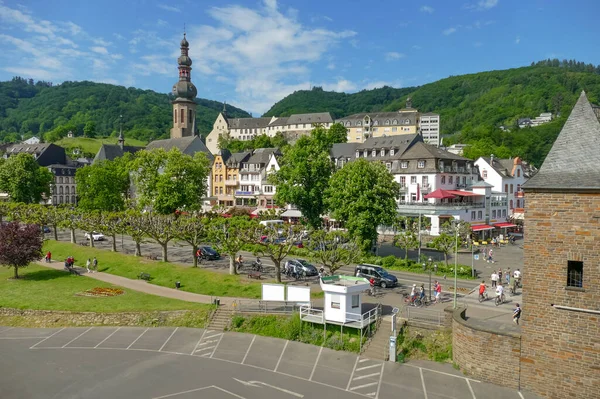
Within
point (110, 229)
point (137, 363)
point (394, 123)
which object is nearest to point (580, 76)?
point (394, 123)

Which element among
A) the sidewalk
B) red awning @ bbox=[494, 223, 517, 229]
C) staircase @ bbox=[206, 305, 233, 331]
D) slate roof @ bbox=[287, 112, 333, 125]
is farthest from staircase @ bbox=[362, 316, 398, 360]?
slate roof @ bbox=[287, 112, 333, 125]

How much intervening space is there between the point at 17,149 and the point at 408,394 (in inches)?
5046

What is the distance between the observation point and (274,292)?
31.1 m

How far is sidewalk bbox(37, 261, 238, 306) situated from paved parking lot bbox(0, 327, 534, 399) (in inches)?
189

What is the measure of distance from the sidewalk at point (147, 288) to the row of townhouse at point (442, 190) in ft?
105

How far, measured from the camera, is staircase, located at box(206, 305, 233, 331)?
30828 mm

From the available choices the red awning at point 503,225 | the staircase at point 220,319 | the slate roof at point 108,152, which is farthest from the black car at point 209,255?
the slate roof at point 108,152

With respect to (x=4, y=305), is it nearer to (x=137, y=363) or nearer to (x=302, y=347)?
(x=137, y=363)

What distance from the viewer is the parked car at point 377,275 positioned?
3571 cm

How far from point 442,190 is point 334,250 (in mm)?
28466

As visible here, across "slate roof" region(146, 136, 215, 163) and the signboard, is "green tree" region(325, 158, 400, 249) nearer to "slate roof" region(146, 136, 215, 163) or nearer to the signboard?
the signboard

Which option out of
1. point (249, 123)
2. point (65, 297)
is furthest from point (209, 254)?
point (249, 123)

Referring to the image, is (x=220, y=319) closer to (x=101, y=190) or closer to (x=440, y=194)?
(x=440, y=194)

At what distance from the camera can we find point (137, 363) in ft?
84.6
